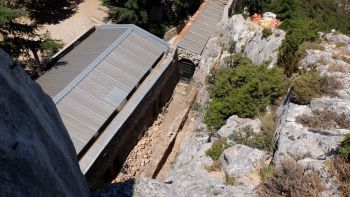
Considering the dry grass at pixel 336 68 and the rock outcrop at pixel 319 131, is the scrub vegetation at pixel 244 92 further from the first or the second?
the dry grass at pixel 336 68

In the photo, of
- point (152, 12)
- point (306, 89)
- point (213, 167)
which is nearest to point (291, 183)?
point (213, 167)

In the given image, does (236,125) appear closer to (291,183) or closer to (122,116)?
(291,183)

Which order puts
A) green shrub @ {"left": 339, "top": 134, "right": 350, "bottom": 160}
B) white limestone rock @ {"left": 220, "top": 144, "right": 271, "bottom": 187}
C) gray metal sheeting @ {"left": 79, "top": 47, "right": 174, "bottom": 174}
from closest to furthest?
1. green shrub @ {"left": 339, "top": 134, "right": 350, "bottom": 160}
2. white limestone rock @ {"left": 220, "top": 144, "right": 271, "bottom": 187}
3. gray metal sheeting @ {"left": 79, "top": 47, "right": 174, "bottom": 174}

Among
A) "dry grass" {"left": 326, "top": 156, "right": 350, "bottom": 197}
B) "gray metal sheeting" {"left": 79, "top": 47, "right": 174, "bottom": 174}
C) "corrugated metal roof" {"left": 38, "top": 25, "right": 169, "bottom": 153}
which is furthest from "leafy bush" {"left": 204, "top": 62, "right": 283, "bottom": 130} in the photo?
"dry grass" {"left": 326, "top": 156, "right": 350, "bottom": 197}

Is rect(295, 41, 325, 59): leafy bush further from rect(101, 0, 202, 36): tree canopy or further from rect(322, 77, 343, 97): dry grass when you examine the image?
rect(101, 0, 202, 36): tree canopy

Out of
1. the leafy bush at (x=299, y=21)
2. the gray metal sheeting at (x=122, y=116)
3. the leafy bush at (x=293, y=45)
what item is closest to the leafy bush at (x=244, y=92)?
the leafy bush at (x=293, y=45)

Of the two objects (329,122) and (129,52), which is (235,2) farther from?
(329,122)

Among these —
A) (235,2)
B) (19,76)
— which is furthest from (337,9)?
(19,76)
